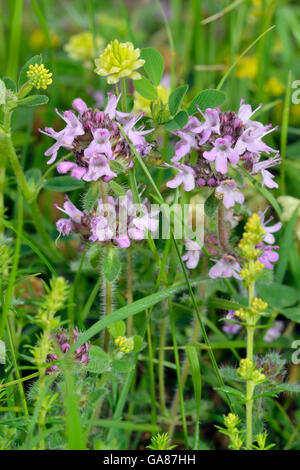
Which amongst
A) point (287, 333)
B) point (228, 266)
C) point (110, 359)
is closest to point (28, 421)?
point (110, 359)

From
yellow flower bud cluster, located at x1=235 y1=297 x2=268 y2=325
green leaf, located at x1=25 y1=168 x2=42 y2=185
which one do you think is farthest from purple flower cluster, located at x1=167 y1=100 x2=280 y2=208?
green leaf, located at x1=25 y1=168 x2=42 y2=185

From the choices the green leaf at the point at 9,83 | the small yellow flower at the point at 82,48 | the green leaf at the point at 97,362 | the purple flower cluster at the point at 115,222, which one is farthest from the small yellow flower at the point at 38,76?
the small yellow flower at the point at 82,48

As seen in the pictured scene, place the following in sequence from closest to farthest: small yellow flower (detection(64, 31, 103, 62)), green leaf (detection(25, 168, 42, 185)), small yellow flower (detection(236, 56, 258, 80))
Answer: green leaf (detection(25, 168, 42, 185)), small yellow flower (detection(64, 31, 103, 62)), small yellow flower (detection(236, 56, 258, 80))

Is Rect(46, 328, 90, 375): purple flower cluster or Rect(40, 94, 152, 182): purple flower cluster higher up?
Rect(40, 94, 152, 182): purple flower cluster

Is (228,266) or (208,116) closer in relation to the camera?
(208,116)

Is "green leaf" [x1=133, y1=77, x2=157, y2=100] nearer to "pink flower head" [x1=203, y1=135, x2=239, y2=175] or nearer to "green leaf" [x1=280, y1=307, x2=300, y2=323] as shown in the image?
"pink flower head" [x1=203, y1=135, x2=239, y2=175]
